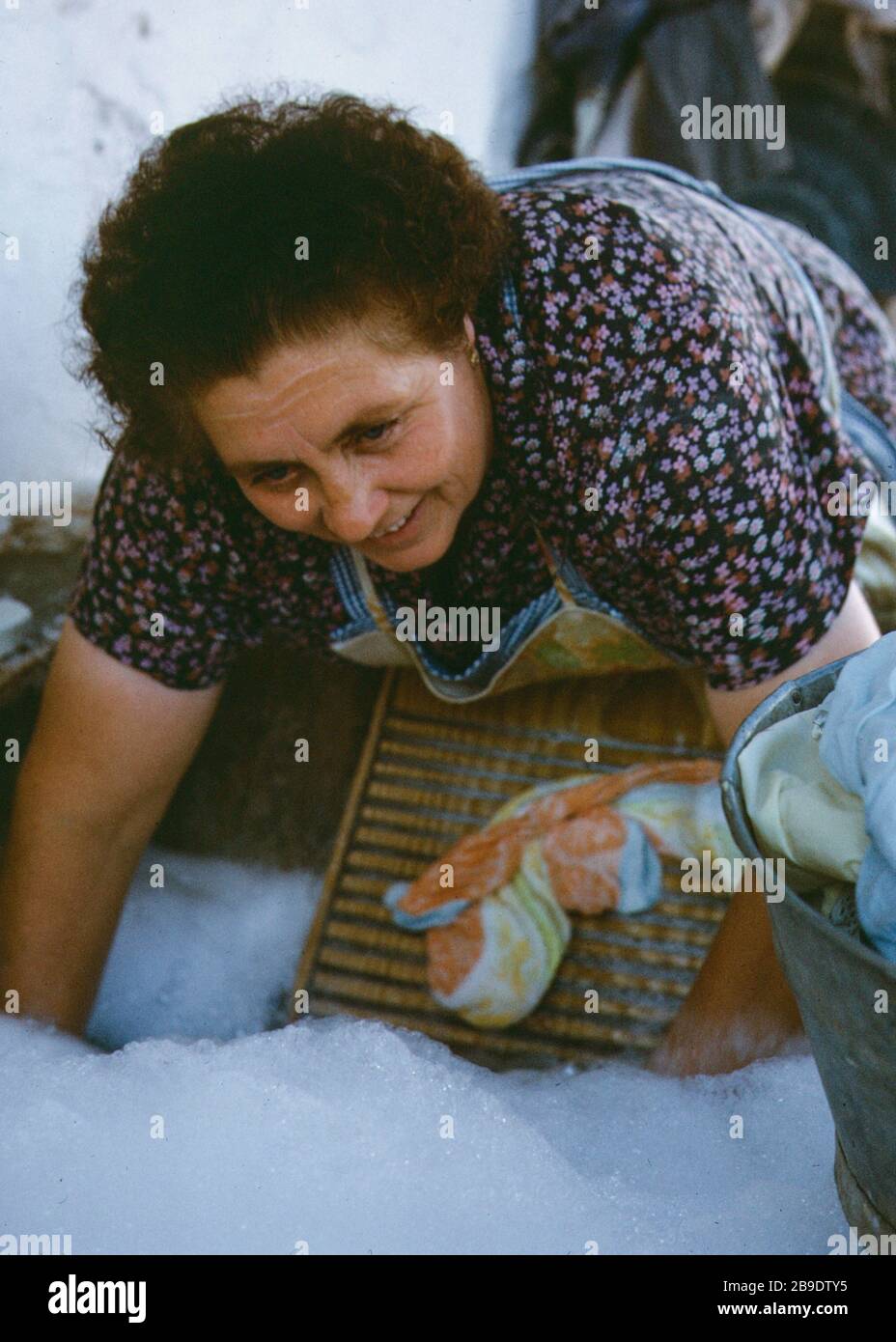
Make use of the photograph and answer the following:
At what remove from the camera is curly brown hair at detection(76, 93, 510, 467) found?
3.75 ft

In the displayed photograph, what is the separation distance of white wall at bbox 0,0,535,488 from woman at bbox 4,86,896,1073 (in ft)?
1.56

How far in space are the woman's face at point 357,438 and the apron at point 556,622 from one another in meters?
0.16

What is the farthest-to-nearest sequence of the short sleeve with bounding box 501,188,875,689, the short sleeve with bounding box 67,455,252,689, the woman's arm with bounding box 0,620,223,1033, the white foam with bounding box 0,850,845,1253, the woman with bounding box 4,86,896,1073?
the woman's arm with bounding box 0,620,223,1033
the short sleeve with bounding box 67,455,252,689
the short sleeve with bounding box 501,188,875,689
the woman with bounding box 4,86,896,1073
the white foam with bounding box 0,850,845,1253

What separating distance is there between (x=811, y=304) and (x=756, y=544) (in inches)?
21.8

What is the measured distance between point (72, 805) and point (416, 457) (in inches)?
28.0

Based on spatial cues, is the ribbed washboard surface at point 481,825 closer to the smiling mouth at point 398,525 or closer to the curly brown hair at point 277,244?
the smiling mouth at point 398,525

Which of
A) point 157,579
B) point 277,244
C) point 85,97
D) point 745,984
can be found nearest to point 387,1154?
point 745,984

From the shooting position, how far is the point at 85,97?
1848 millimetres

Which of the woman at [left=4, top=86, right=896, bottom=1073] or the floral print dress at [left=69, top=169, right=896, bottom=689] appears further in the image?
the floral print dress at [left=69, top=169, right=896, bottom=689]

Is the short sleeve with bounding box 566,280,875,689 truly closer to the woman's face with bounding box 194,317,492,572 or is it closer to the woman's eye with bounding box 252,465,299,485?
the woman's face with bounding box 194,317,492,572

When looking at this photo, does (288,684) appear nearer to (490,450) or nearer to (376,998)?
(376,998)

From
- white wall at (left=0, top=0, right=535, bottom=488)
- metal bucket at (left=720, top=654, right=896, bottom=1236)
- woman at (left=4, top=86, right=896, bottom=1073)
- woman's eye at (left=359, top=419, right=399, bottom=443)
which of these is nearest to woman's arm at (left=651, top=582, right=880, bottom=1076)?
woman at (left=4, top=86, right=896, bottom=1073)

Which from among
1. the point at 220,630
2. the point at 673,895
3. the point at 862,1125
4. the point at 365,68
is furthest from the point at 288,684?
the point at 862,1125

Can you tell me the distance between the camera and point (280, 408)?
1192 mm
